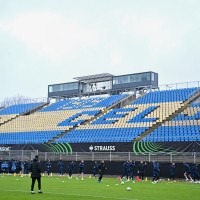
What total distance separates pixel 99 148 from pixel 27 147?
9071mm

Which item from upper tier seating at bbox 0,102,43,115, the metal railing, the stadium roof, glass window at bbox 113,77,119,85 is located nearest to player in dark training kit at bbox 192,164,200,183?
the metal railing

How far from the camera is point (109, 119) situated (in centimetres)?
4428

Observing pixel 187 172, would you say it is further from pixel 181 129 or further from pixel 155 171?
Answer: pixel 181 129

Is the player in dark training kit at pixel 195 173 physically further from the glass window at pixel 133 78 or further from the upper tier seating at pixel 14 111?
the upper tier seating at pixel 14 111

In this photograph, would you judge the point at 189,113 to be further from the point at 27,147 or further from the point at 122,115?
the point at 27,147

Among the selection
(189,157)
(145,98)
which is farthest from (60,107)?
(189,157)

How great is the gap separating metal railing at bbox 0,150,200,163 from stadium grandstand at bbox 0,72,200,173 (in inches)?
25.8

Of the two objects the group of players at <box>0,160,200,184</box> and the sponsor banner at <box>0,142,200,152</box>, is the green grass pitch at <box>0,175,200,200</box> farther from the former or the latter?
the sponsor banner at <box>0,142,200,152</box>

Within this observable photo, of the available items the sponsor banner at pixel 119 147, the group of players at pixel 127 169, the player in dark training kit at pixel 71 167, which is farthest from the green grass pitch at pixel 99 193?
the player in dark training kit at pixel 71 167

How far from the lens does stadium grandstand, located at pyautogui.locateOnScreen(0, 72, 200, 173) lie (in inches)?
1403

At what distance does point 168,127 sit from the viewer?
122 ft

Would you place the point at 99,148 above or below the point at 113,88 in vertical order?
below

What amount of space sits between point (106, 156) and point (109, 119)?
31.3 feet

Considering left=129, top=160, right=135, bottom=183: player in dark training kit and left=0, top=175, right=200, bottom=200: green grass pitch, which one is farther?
left=129, top=160, right=135, bottom=183: player in dark training kit
